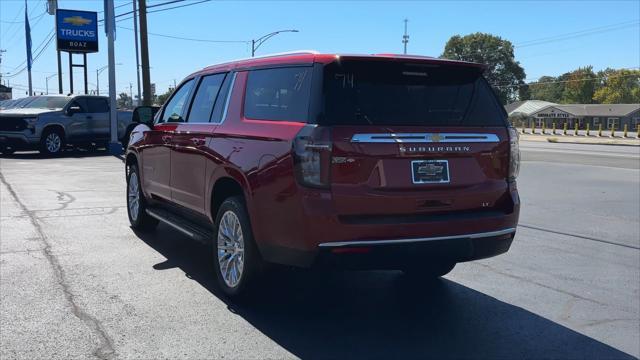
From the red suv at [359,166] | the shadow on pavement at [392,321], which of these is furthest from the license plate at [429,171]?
the shadow on pavement at [392,321]

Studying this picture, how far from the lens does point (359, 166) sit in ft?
13.1

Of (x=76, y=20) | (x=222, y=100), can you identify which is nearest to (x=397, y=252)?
(x=222, y=100)

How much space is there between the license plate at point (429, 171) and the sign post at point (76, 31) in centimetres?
2811

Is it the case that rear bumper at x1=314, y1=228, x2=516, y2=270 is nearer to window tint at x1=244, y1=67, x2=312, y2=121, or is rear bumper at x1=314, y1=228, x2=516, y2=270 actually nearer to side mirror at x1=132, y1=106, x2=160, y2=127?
window tint at x1=244, y1=67, x2=312, y2=121

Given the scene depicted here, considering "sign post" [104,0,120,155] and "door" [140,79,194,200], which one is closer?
"door" [140,79,194,200]

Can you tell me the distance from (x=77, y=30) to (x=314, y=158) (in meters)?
28.5

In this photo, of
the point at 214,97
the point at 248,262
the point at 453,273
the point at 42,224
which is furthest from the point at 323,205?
the point at 42,224

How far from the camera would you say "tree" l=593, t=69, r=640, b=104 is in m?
113

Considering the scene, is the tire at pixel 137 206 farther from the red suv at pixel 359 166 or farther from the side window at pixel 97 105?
the side window at pixel 97 105

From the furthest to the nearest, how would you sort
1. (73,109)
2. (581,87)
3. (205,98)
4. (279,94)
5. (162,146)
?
(581,87) < (73,109) < (162,146) < (205,98) < (279,94)

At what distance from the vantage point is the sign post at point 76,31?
2852 cm

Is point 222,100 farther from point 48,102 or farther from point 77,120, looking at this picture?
point 48,102

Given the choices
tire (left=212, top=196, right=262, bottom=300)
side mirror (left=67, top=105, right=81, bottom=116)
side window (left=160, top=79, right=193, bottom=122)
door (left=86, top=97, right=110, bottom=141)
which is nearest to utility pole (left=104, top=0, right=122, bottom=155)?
door (left=86, top=97, right=110, bottom=141)

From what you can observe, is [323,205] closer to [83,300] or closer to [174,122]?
[83,300]
